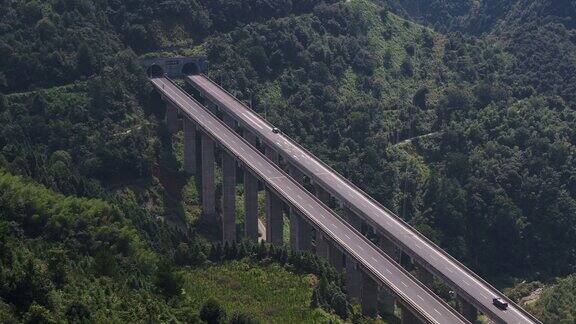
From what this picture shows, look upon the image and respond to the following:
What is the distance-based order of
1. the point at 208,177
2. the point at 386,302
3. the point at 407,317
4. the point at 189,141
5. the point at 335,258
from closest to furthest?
the point at 407,317 < the point at 335,258 < the point at 386,302 < the point at 208,177 < the point at 189,141

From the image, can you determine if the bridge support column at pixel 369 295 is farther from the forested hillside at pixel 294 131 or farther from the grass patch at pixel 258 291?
the grass patch at pixel 258 291

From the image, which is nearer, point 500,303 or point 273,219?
point 500,303

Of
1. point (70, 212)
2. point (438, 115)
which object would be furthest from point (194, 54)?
point (70, 212)

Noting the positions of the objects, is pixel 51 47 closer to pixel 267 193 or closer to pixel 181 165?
pixel 181 165

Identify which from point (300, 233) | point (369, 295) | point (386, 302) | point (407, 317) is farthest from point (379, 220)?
point (407, 317)

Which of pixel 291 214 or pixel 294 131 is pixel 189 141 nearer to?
pixel 294 131

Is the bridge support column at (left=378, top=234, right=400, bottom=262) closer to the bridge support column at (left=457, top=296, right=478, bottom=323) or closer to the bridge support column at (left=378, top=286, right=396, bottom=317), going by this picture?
the bridge support column at (left=378, top=286, right=396, bottom=317)

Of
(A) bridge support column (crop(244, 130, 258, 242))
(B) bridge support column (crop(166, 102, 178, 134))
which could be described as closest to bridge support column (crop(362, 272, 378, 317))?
(A) bridge support column (crop(244, 130, 258, 242))

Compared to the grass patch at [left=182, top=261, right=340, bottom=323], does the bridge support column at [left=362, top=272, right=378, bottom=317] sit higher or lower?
lower
